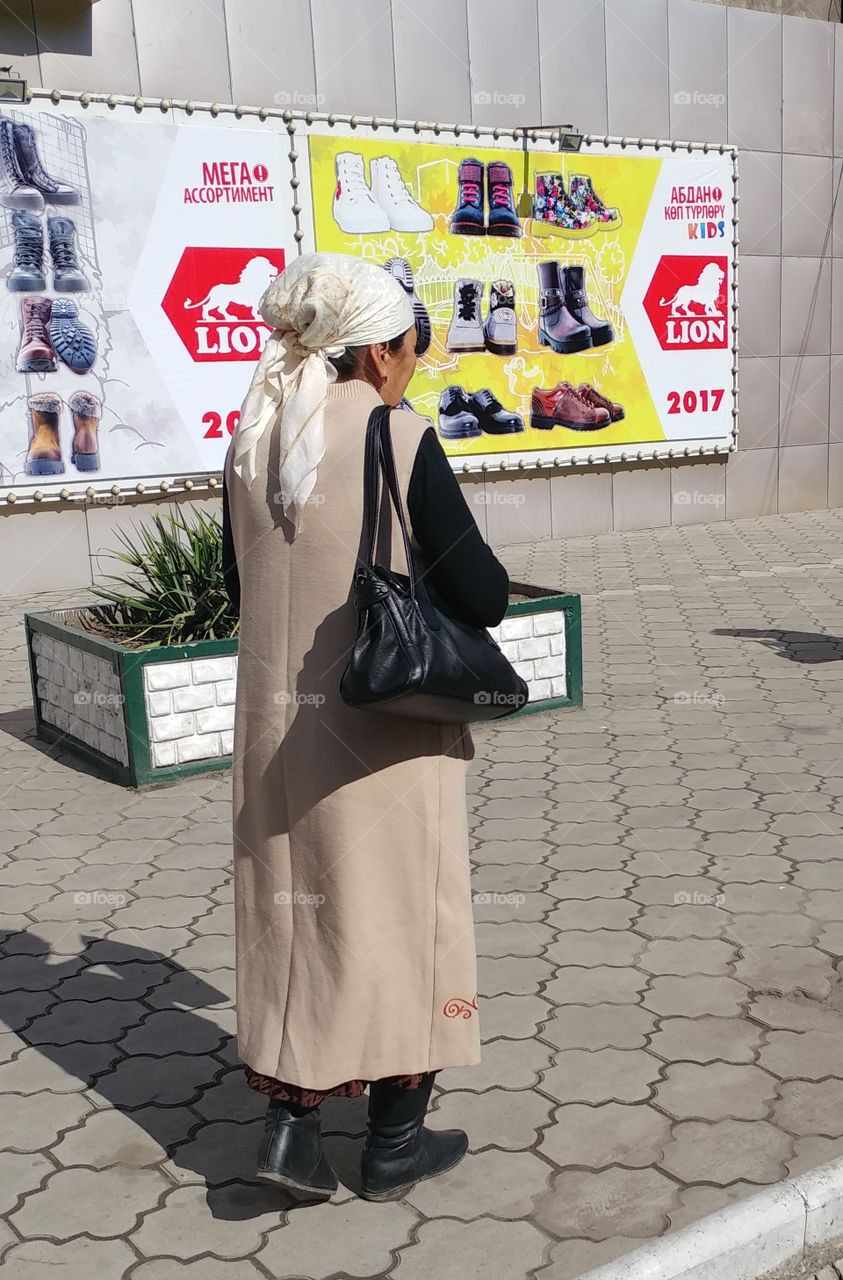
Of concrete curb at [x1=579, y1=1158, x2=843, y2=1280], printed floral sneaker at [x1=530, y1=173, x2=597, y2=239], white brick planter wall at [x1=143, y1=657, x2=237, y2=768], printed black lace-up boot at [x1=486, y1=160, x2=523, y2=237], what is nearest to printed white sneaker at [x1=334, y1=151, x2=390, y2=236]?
printed black lace-up boot at [x1=486, y1=160, x2=523, y2=237]

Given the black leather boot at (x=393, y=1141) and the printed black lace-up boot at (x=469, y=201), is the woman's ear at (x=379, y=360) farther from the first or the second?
the printed black lace-up boot at (x=469, y=201)

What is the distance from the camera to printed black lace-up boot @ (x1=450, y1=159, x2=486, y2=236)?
42.6ft

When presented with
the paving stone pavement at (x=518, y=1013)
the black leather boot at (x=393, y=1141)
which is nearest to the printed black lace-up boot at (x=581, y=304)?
the paving stone pavement at (x=518, y=1013)

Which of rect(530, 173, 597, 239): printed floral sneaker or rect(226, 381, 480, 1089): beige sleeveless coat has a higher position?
rect(530, 173, 597, 239): printed floral sneaker

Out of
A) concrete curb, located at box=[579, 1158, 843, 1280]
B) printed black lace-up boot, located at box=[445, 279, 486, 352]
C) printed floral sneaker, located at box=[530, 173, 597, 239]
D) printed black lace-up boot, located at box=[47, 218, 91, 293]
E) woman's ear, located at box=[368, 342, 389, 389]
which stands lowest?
concrete curb, located at box=[579, 1158, 843, 1280]

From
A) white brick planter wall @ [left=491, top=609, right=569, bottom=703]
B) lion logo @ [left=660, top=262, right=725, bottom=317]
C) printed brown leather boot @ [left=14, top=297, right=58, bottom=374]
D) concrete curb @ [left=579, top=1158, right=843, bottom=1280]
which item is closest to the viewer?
concrete curb @ [left=579, top=1158, right=843, bottom=1280]

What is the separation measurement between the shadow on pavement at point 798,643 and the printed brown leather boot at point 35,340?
220 inches

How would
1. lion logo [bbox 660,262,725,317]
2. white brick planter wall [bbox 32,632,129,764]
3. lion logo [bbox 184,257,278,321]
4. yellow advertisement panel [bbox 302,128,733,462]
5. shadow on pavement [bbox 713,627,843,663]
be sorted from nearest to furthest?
white brick planter wall [bbox 32,632,129,764] → shadow on pavement [bbox 713,627,843,663] → lion logo [bbox 184,257,278,321] → yellow advertisement panel [bbox 302,128,733,462] → lion logo [bbox 660,262,725,317]

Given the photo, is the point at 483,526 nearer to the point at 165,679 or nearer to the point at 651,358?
the point at 651,358

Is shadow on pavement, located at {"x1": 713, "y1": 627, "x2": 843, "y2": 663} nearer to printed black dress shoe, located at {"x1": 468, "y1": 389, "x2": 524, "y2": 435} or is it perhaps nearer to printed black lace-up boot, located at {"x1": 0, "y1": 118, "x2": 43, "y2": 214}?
printed black dress shoe, located at {"x1": 468, "y1": 389, "x2": 524, "y2": 435}

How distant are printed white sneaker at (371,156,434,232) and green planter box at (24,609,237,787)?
7121 millimetres

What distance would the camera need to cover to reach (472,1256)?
2828mm

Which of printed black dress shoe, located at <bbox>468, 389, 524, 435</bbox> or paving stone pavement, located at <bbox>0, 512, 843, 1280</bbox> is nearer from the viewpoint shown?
paving stone pavement, located at <bbox>0, 512, 843, 1280</bbox>

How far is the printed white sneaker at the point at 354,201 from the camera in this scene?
12.2 m
